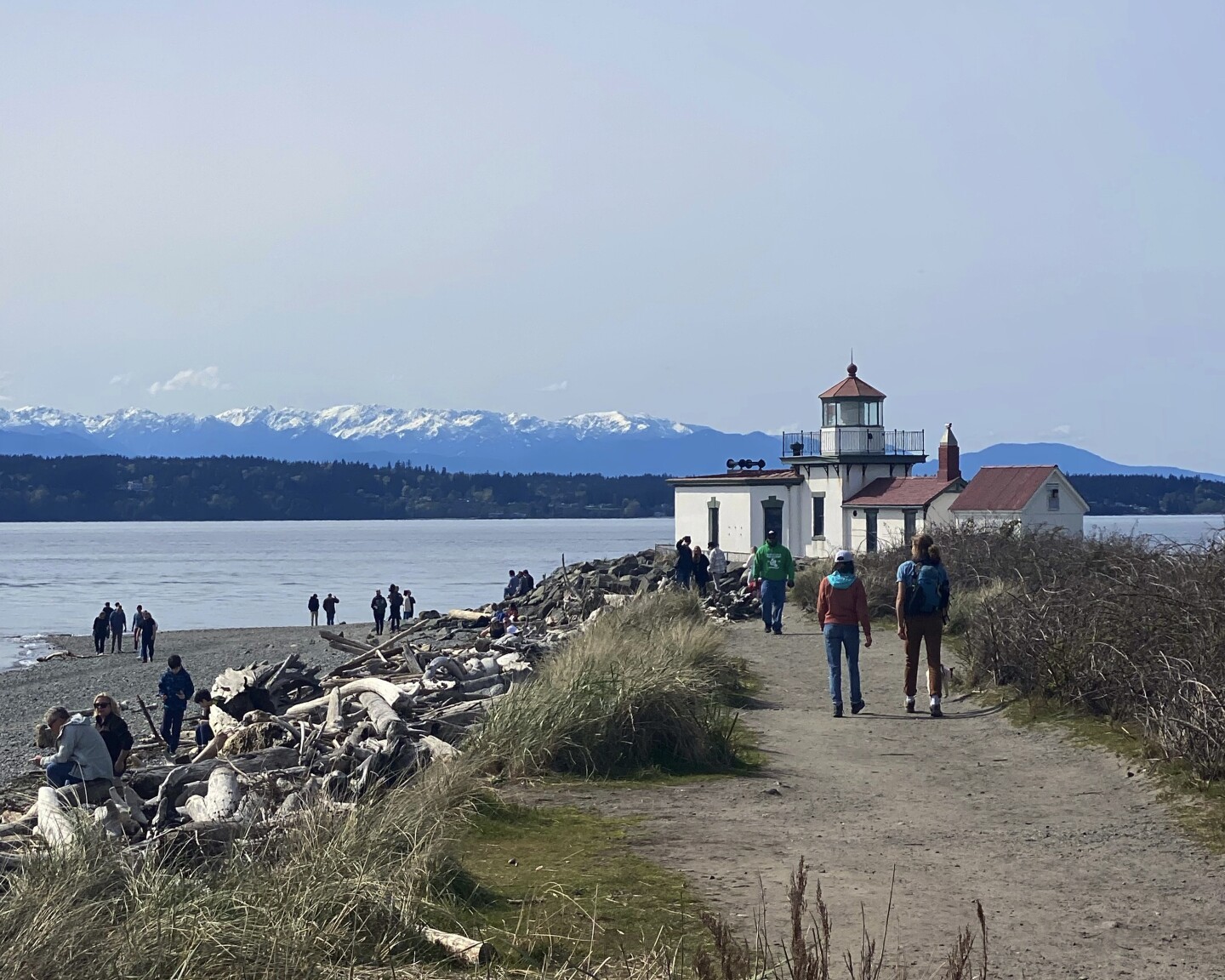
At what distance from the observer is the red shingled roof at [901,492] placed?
44.8 metres

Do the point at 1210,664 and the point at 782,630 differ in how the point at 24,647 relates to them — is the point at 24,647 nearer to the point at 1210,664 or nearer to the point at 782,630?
the point at 782,630

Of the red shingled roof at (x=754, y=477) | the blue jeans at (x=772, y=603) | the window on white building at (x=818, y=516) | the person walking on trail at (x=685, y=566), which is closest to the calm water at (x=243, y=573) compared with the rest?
the red shingled roof at (x=754, y=477)

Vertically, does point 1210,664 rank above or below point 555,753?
above

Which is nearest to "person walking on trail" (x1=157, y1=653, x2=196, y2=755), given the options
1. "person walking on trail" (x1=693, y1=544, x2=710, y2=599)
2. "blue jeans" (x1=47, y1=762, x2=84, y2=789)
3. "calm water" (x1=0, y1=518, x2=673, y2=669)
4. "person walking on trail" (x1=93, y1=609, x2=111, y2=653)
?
"blue jeans" (x1=47, y1=762, x2=84, y2=789)

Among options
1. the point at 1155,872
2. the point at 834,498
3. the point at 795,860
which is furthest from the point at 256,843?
the point at 834,498

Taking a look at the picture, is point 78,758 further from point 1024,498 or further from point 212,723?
point 1024,498

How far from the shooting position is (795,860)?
743 cm

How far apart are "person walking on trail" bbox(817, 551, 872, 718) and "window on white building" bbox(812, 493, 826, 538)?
35.4 m

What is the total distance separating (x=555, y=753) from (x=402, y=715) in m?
3.30

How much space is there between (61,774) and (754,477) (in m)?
40.4

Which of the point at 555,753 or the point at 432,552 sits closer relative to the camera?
the point at 555,753

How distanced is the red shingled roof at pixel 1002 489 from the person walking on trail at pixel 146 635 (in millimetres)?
25284

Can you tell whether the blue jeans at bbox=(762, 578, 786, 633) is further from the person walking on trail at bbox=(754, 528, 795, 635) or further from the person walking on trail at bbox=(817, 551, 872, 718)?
the person walking on trail at bbox=(817, 551, 872, 718)

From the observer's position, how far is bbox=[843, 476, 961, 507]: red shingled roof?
44812 millimetres
